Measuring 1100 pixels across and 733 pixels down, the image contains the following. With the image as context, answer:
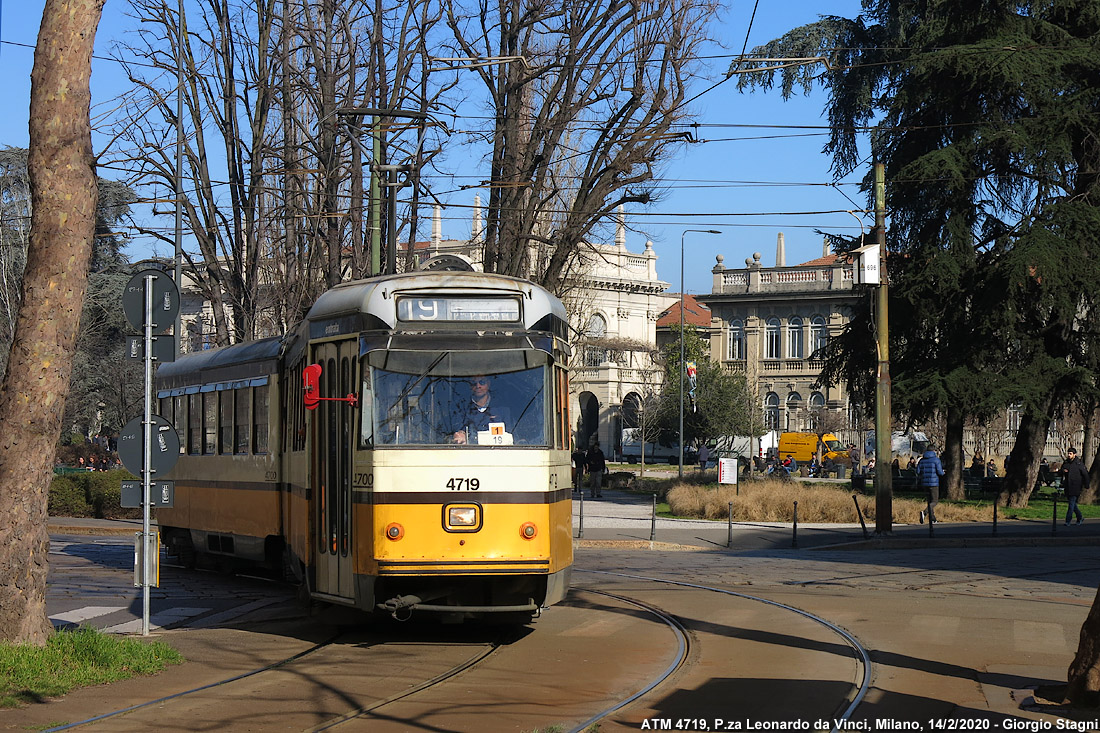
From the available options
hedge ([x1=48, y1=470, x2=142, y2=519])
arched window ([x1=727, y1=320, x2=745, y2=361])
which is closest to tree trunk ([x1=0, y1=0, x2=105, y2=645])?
hedge ([x1=48, y1=470, x2=142, y2=519])

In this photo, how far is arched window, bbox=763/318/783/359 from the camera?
85.9 m

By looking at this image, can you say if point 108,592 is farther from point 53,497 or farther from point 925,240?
point 925,240

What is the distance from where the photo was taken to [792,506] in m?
32.2

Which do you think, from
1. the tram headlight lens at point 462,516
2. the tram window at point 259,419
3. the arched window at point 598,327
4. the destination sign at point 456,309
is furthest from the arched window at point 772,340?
the tram headlight lens at point 462,516

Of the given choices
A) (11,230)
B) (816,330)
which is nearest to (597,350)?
(816,330)

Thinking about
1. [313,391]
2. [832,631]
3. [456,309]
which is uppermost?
[456,309]

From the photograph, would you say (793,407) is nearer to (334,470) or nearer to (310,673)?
(334,470)

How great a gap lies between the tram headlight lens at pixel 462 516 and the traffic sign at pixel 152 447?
2.80 meters

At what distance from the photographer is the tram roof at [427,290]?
11.5 m

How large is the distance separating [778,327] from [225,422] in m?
70.9

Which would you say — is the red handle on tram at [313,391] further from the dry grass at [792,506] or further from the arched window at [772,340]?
the arched window at [772,340]

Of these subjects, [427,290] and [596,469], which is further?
[596,469]

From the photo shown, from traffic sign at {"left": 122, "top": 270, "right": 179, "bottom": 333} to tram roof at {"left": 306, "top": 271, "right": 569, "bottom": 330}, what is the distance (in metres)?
1.60

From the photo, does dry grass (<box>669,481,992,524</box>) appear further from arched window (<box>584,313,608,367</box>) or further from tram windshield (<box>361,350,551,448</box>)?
arched window (<box>584,313,608,367</box>)
